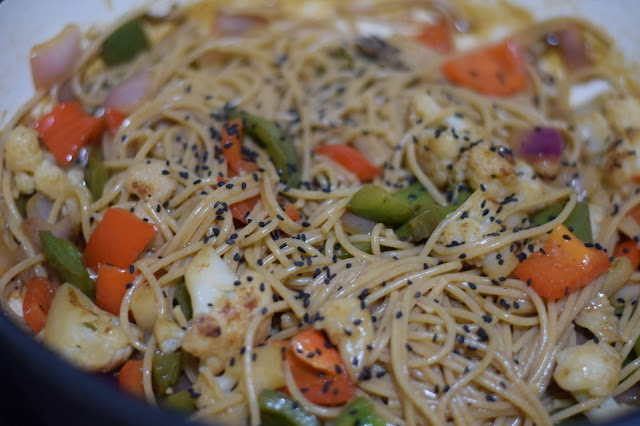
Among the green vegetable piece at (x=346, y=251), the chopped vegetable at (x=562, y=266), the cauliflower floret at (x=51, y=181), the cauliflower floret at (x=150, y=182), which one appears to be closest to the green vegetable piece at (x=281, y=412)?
the green vegetable piece at (x=346, y=251)

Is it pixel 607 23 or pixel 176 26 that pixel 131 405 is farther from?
pixel 607 23

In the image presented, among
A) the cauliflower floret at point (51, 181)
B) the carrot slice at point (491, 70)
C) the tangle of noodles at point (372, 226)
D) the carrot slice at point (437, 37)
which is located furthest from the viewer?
the carrot slice at point (437, 37)

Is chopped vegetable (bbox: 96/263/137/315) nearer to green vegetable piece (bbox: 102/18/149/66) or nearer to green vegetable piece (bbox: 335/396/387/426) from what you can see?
green vegetable piece (bbox: 335/396/387/426)

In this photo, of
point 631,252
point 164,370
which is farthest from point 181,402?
point 631,252

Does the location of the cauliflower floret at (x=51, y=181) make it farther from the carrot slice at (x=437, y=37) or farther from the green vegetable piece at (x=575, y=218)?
the carrot slice at (x=437, y=37)

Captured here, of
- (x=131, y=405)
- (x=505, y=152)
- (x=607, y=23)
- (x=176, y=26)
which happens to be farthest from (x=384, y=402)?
(x=607, y=23)

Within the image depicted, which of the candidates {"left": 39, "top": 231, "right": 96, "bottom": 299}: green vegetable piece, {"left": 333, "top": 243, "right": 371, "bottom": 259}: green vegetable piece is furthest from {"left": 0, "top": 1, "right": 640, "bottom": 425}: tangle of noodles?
{"left": 39, "top": 231, "right": 96, "bottom": 299}: green vegetable piece

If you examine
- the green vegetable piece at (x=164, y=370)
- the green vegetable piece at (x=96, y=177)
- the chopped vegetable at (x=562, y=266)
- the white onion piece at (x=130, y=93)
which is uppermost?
the white onion piece at (x=130, y=93)

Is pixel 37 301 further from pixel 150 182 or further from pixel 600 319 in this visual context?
pixel 600 319
